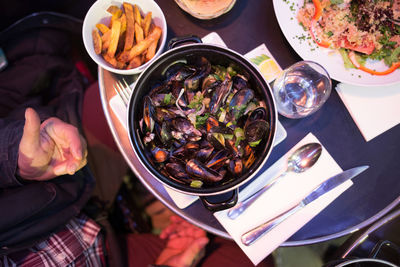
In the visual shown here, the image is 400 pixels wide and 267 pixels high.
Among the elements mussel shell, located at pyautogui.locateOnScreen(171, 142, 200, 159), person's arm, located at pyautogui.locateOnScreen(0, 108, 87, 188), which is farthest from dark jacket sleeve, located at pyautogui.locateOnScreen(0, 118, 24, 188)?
mussel shell, located at pyautogui.locateOnScreen(171, 142, 200, 159)

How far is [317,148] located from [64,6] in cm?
184

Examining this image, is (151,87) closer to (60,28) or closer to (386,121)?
(386,121)

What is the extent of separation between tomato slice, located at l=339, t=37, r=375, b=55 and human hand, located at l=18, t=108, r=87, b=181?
1.13 meters

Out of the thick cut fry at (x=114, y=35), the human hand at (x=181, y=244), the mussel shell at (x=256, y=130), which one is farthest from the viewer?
the human hand at (x=181, y=244)

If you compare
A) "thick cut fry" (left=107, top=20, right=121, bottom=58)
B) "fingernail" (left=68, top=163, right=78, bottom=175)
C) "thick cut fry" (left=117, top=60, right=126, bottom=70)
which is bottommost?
"fingernail" (left=68, top=163, right=78, bottom=175)

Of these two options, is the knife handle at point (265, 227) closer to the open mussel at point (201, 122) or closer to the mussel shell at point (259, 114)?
the open mussel at point (201, 122)

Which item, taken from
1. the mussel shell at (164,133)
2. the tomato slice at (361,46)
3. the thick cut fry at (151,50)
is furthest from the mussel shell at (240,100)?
the tomato slice at (361,46)

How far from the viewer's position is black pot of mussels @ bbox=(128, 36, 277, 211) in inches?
37.9

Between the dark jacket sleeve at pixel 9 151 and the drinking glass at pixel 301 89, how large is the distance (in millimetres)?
1103

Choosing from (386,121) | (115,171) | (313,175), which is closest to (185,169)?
(313,175)

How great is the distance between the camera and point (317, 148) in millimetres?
1124

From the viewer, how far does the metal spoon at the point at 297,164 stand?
44.0 inches

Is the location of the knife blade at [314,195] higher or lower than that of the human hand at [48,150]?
lower

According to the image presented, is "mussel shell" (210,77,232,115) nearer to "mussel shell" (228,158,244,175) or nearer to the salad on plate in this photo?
"mussel shell" (228,158,244,175)
